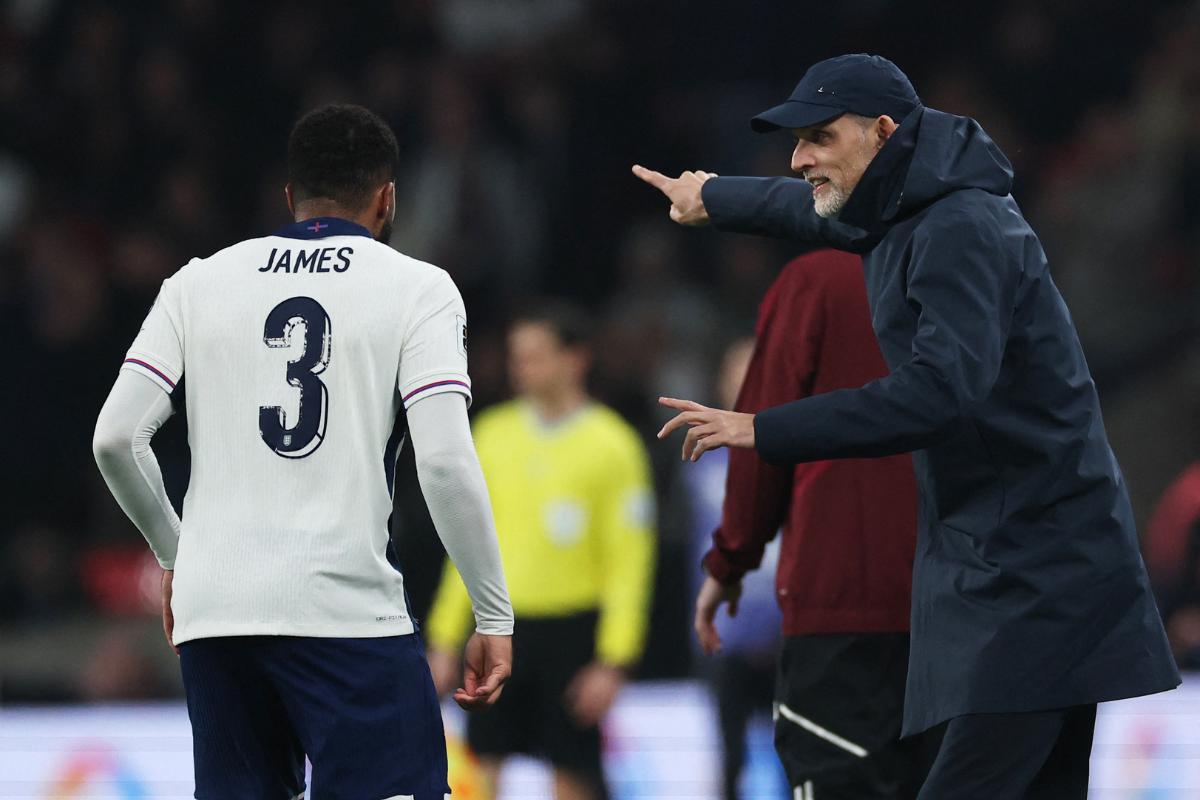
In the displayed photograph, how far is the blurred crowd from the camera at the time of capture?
9508mm

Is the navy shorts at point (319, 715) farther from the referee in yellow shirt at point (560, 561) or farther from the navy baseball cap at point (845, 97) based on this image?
the referee in yellow shirt at point (560, 561)

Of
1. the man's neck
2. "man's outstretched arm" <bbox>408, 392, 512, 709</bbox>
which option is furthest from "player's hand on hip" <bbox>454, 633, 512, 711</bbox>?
the man's neck

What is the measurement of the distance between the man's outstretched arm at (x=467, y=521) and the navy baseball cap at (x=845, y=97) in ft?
2.69

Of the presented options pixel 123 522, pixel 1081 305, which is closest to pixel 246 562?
pixel 123 522

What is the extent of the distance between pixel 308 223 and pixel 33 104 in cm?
842

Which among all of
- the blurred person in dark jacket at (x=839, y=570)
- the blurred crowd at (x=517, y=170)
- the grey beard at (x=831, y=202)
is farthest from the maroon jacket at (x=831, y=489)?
the blurred crowd at (x=517, y=170)

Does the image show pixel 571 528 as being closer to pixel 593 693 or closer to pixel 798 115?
pixel 593 693

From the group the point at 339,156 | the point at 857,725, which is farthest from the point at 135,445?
the point at 857,725

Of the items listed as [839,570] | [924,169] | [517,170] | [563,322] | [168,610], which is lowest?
[839,570]

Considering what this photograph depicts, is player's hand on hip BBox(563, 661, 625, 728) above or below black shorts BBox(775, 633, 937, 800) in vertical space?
below

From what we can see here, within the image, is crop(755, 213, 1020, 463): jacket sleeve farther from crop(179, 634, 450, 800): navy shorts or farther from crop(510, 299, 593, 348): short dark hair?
crop(510, 299, 593, 348): short dark hair

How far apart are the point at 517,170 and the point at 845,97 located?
7.34m

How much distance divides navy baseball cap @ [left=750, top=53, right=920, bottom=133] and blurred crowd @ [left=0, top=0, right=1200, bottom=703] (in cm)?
544

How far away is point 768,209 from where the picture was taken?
3887 millimetres
